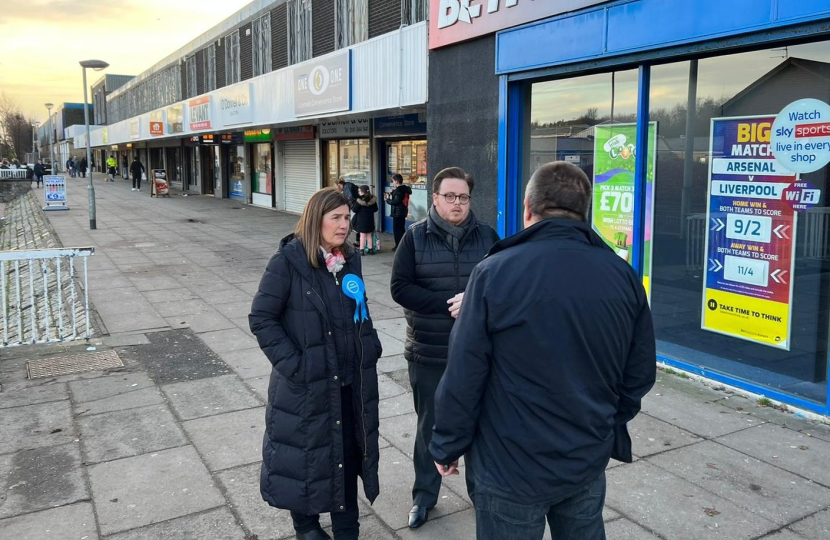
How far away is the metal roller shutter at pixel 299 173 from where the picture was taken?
21.7 meters

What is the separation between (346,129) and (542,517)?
17.3 metres

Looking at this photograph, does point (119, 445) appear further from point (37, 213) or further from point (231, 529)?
point (37, 213)

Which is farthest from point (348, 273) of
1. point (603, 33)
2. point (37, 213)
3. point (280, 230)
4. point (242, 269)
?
point (37, 213)

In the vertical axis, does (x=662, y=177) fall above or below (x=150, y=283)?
above

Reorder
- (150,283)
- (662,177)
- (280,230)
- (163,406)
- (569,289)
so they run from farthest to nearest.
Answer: (280,230)
(150,283)
(662,177)
(163,406)
(569,289)

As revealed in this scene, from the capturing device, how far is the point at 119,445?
4781mm

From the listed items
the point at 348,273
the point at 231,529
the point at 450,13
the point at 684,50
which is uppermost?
the point at 450,13

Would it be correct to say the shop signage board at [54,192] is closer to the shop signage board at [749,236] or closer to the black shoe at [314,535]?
the shop signage board at [749,236]

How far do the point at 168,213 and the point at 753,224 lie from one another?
21.4 m

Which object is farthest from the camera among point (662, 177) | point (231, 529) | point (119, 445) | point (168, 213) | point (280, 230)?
point (168, 213)

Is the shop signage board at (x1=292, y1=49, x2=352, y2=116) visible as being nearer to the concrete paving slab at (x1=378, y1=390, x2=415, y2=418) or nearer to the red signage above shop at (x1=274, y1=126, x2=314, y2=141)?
the red signage above shop at (x1=274, y1=126, x2=314, y2=141)

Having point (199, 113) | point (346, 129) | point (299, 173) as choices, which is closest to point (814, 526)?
point (346, 129)

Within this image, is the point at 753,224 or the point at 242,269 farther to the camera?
the point at 242,269

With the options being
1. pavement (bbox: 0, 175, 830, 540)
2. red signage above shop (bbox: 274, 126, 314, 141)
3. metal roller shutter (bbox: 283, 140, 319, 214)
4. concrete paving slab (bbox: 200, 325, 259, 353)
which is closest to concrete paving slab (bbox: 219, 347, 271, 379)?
pavement (bbox: 0, 175, 830, 540)
